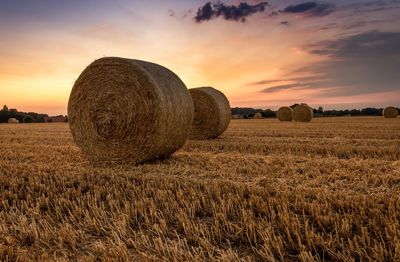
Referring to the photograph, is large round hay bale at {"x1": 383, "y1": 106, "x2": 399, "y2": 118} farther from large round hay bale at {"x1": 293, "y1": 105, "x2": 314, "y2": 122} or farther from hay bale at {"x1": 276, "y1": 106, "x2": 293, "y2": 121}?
hay bale at {"x1": 276, "y1": 106, "x2": 293, "y2": 121}

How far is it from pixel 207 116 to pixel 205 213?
874cm

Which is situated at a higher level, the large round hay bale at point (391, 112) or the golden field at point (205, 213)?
the large round hay bale at point (391, 112)

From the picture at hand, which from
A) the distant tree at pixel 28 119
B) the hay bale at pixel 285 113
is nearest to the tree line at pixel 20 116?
the distant tree at pixel 28 119

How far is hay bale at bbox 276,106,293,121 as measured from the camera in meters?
27.7

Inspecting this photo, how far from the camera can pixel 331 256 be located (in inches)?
118

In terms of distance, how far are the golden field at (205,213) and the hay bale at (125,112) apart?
0.94m

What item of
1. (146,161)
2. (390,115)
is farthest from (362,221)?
(390,115)

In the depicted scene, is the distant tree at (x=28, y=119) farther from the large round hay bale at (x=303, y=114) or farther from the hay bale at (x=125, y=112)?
the hay bale at (x=125, y=112)

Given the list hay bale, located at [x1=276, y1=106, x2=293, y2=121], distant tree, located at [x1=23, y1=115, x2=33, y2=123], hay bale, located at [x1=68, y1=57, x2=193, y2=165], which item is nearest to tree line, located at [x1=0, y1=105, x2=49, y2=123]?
distant tree, located at [x1=23, y1=115, x2=33, y2=123]

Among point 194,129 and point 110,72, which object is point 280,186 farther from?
point 194,129

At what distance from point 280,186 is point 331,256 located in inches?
87.6

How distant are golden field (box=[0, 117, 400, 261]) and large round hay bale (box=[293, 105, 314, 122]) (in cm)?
1901

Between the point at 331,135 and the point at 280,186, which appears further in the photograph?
the point at 331,135

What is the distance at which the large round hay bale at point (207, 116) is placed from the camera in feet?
41.5
